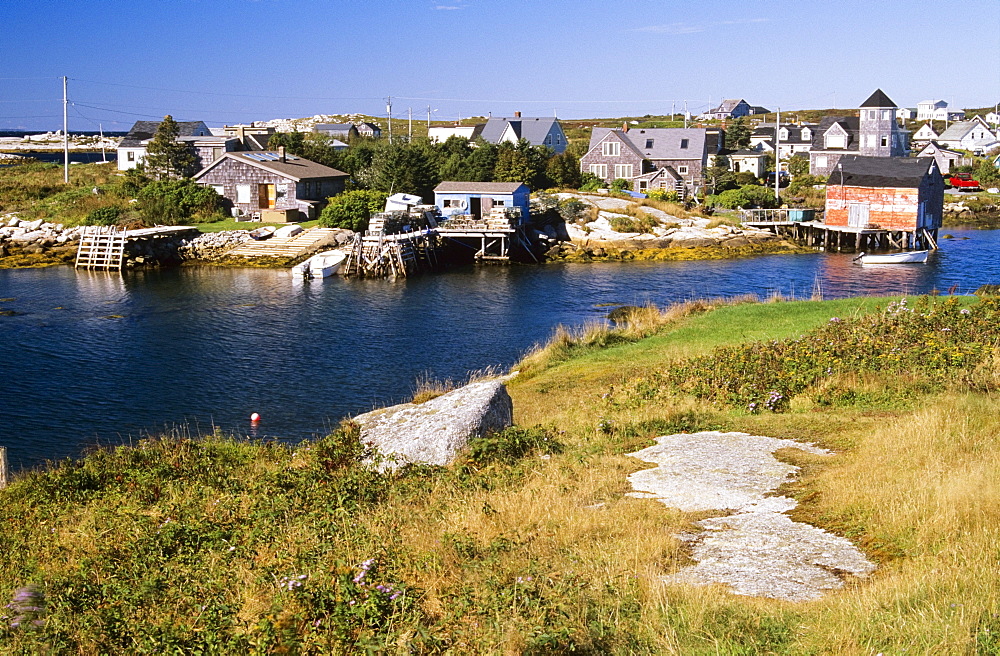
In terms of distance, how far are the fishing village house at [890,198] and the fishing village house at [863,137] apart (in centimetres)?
2354

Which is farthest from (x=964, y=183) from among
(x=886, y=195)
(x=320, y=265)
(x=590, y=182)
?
(x=320, y=265)

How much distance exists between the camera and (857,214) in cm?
6669

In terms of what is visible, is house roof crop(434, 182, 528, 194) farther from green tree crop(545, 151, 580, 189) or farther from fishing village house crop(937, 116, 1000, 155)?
fishing village house crop(937, 116, 1000, 155)

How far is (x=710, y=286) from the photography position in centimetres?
4997

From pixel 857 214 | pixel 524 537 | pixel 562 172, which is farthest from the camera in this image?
pixel 562 172

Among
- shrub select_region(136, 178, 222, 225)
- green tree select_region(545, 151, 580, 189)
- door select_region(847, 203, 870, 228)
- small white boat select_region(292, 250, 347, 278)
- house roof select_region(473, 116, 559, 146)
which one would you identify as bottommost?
small white boat select_region(292, 250, 347, 278)

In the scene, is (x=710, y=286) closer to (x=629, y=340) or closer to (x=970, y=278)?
(x=970, y=278)

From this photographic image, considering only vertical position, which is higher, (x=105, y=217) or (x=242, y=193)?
(x=242, y=193)

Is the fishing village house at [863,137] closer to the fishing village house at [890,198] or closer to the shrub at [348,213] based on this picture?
the fishing village house at [890,198]

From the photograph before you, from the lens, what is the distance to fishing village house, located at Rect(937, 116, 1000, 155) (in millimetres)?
128625

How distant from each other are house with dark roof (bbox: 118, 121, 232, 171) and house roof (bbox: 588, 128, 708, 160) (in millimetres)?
33715

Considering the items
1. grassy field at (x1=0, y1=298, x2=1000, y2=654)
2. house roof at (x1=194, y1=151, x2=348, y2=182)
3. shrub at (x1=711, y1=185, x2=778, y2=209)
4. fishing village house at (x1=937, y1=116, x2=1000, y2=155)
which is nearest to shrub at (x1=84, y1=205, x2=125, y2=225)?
house roof at (x1=194, y1=151, x2=348, y2=182)

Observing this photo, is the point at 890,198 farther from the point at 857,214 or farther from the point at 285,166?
the point at 285,166

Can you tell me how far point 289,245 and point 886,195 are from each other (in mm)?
40125
